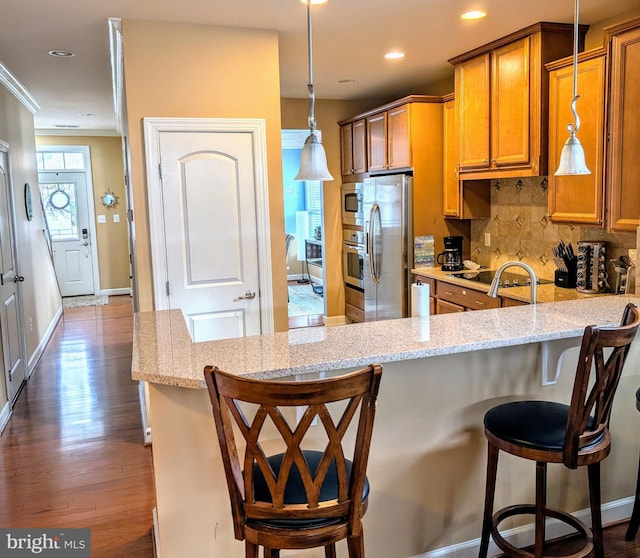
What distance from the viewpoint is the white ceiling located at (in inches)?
120

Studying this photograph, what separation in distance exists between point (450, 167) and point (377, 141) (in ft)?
3.15

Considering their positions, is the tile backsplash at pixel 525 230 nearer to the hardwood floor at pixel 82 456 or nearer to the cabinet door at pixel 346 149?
the cabinet door at pixel 346 149

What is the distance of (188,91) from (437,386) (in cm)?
228

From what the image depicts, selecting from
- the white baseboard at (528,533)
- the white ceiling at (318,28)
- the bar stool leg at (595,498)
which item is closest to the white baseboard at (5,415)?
the white ceiling at (318,28)

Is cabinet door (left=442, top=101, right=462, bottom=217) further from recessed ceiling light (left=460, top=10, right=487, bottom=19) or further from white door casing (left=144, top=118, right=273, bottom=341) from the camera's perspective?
white door casing (left=144, top=118, right=273, bottom=341)

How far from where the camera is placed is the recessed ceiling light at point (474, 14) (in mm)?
3264

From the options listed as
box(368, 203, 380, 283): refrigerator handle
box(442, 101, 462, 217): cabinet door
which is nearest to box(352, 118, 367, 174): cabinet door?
box(368, 203, 380, 283): refrigerator handle

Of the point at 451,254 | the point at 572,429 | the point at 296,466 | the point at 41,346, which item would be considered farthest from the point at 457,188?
the point at 41,346

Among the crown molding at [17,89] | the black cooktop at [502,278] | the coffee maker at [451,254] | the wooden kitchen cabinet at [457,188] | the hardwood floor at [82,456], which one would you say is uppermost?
the crown molding at [17,89]

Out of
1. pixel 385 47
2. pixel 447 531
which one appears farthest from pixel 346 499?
pixel 385 47

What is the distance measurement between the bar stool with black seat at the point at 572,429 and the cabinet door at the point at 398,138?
3.13 meters

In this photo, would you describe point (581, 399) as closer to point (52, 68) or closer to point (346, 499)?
point (346, 499)

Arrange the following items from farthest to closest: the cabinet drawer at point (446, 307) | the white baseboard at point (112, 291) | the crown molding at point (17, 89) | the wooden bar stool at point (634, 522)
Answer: the white baseboard at point (112, 291) → the crown molding at point (17, 89) → the cabinet drawer at point (446, 307) → the wooden bar stool at point (634, 522)

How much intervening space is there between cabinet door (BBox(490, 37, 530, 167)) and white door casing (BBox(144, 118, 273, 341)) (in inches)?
64.6
